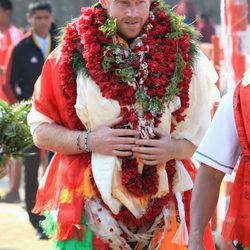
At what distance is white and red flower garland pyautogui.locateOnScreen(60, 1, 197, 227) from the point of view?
472 centimetres

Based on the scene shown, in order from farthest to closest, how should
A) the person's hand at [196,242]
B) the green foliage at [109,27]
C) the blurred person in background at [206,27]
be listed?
1. the blurred person in background at [206,27]
2. the green foliage at [109,27]
3. the person's hand at [196,242]

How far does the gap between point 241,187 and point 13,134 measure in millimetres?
2450

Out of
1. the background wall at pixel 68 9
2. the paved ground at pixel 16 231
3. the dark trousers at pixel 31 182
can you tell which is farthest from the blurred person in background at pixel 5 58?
the background wall at pixel 68 9

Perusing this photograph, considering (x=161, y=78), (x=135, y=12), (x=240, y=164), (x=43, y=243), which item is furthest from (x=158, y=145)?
(x=43, y=243)

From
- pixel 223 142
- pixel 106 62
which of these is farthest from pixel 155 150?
pixel 223 142

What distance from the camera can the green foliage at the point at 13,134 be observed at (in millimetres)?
5996

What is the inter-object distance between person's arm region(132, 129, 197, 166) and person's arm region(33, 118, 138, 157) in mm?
50

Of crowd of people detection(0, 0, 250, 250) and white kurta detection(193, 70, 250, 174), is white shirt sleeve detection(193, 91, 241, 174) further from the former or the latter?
crowd of people detection(0, 0, 250, 250)

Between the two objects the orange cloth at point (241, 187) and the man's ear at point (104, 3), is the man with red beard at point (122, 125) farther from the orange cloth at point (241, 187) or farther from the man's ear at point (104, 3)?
the orange cloth at point (241, 187)

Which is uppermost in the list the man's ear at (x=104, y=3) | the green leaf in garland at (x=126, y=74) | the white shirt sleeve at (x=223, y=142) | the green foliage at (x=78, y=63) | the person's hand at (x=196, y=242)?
the man's ear at (x=104, y=3)

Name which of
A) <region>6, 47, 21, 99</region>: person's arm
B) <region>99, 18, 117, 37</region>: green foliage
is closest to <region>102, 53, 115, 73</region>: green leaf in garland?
<region>99, 18, 117, 37</region>: green foliage

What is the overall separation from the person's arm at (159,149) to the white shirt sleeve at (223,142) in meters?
0.84

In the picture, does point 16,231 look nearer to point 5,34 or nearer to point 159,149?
point 5,34

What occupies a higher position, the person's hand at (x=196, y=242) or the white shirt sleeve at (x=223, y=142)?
the white shirt sleeve at (x=223, y=142)
